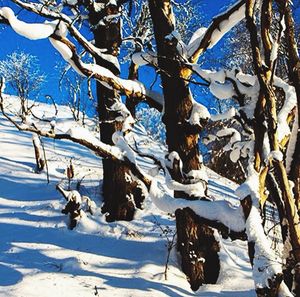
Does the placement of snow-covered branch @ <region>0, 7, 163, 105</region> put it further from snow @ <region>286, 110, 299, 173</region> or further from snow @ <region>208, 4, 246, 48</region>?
snow @ <region>286, 110, 299, 173</region>

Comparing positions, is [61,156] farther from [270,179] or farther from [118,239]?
[270,179]

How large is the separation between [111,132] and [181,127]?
82.0 inches

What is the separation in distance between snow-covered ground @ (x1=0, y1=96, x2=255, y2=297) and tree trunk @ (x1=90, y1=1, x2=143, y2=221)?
0.22m

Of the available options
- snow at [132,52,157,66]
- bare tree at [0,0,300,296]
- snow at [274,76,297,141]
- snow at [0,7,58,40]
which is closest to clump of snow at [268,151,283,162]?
bare tree at [0,0,300,296]

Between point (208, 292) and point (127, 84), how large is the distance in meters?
2.57

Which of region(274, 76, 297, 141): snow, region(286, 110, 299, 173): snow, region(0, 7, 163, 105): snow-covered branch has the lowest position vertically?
region(286, 110, 299, 173): snow

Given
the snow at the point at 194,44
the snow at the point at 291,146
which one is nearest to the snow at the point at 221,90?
the snow at the point at 291,146

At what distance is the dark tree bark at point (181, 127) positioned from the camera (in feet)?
17.0

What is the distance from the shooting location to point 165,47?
518 cm

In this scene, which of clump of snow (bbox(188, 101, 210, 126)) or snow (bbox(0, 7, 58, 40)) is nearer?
snow (bbox(0, 7, 58, 40))

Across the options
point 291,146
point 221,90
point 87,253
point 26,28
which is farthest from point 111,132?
point 26,28

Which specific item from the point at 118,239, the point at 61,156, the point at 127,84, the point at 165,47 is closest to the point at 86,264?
the point at 118,239

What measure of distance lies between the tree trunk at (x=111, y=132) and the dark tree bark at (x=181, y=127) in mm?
1797

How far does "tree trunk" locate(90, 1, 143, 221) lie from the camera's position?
23.0 feet
